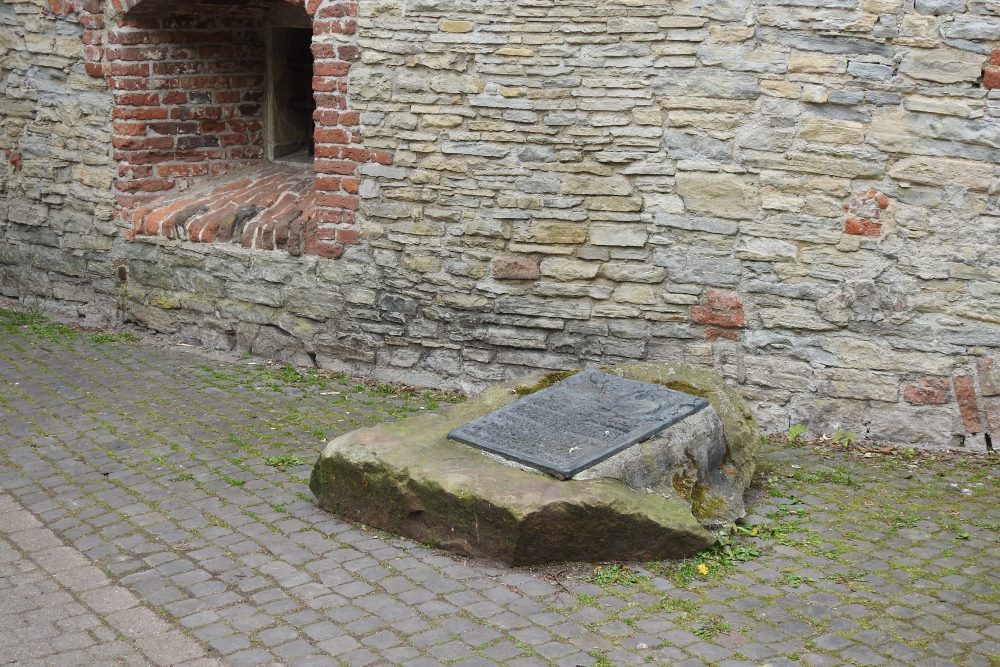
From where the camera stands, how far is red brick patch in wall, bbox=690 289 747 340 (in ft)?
19.7

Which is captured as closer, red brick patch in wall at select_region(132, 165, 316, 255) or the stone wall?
the stone wall

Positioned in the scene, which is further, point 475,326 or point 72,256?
point 72,256

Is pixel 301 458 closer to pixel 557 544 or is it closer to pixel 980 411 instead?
pixel 557 544

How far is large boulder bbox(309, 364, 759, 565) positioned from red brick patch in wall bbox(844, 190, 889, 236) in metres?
1.30

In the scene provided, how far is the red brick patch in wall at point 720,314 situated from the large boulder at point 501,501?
969 millimetres

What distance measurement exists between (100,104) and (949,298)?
215 inches

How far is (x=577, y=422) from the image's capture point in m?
4.93

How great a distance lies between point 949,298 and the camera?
5660 millimetres

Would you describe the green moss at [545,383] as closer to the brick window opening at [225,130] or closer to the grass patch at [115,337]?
the brick window opening at [225,130]

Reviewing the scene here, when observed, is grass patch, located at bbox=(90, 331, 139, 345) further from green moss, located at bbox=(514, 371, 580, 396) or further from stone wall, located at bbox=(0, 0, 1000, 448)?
green moss, located at bbox=(514, 371, 580, 396)

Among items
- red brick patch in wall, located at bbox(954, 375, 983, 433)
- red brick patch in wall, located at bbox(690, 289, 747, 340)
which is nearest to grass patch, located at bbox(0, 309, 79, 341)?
red brick patch in wall, located at bbox(690, 289, 747, 340)

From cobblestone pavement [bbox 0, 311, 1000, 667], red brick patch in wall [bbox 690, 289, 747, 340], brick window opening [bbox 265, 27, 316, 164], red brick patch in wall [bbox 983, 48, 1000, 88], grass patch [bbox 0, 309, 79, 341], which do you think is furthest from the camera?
brick window opening [bbox 265, 27, 316, 164]

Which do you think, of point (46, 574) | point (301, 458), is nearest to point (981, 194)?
point (301, 458)

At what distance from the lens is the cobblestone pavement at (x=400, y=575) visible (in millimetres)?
3875
